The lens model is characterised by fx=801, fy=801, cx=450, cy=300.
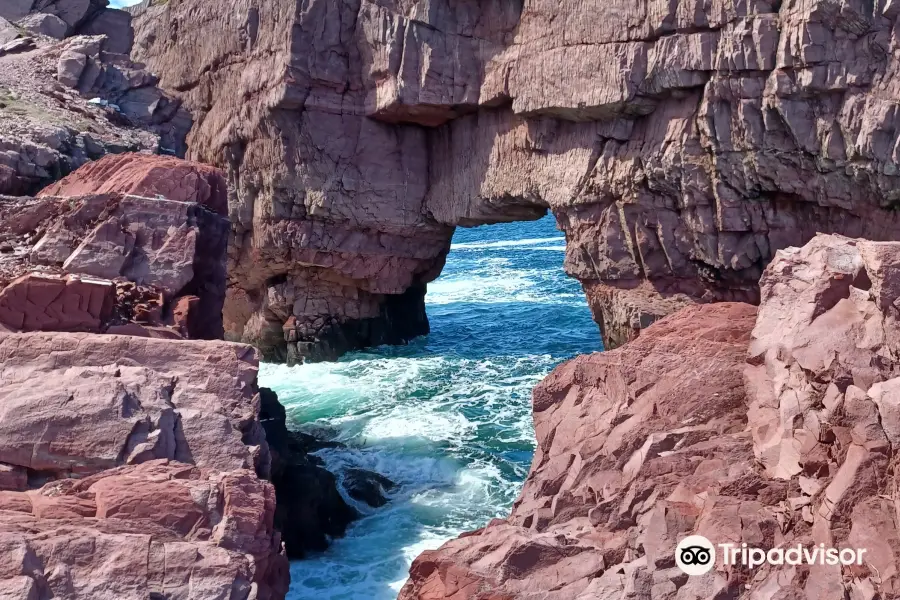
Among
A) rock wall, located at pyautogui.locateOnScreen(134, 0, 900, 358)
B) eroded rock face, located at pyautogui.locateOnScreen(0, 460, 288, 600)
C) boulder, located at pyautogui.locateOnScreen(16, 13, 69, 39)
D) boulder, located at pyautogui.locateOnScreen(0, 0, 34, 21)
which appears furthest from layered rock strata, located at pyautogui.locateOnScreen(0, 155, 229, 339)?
boulder, located at pyautogui.locateOnScreen(0, 0, 34, 21)

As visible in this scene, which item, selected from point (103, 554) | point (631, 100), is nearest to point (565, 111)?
point (631, 100)

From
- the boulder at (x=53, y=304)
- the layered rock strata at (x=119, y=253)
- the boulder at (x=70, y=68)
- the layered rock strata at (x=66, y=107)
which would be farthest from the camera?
the boulder at (x=70, y=68)

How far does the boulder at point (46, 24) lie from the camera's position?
24.2 metres

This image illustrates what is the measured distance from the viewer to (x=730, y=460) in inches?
301

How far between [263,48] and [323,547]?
1708cm

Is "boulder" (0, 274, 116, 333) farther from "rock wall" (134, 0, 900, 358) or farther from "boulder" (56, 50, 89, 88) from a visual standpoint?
"rock wall" (134, 0, 900, 358)

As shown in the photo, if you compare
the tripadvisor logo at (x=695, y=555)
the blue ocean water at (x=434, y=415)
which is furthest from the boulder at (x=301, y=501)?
the tripadvisor logo at (x=695, y=555)

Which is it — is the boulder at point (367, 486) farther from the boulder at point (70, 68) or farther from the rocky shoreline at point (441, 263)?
the boulder at point (70, 68)

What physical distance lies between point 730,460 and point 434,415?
13.4m

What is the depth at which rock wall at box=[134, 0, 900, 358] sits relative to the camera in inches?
666

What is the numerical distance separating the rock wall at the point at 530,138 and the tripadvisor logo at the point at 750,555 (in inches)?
463

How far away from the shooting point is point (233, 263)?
28.3 m

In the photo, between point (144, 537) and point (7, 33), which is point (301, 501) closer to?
point (144, 537)

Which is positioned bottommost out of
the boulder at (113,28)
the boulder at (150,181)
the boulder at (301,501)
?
the boulder at (301,501)
